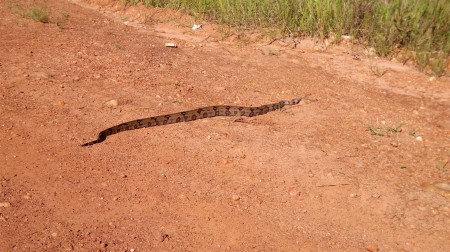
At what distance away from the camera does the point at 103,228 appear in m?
3.45

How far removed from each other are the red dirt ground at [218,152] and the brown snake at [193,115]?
9 cm

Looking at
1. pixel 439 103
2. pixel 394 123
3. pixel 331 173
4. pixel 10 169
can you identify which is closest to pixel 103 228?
pixel 10 169

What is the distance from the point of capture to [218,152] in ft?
15.2

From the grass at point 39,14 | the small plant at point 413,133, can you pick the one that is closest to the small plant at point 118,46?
the grass at point 39,14

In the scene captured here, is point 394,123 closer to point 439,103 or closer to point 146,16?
point 439,103

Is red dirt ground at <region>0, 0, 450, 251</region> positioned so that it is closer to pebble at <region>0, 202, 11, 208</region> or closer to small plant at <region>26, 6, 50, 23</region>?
pebble at <region>0, 202, 11, 208</region>

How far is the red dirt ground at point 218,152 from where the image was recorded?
3508 millimetres

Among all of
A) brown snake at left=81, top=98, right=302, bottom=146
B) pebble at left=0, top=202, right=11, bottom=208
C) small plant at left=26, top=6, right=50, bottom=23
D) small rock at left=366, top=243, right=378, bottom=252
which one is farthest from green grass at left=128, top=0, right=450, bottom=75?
pebble at left=0, top=202, right=11, bottom=208

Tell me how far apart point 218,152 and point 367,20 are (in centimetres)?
437

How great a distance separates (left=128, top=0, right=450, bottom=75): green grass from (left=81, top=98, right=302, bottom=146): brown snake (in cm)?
241

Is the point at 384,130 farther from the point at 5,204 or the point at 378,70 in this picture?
the point at 5,204

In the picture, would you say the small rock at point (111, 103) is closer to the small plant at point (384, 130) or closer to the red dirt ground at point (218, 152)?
the red dirt ground at point (218, 152)

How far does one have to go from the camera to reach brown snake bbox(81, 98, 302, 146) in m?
4.98

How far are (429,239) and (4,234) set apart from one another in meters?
3.30
